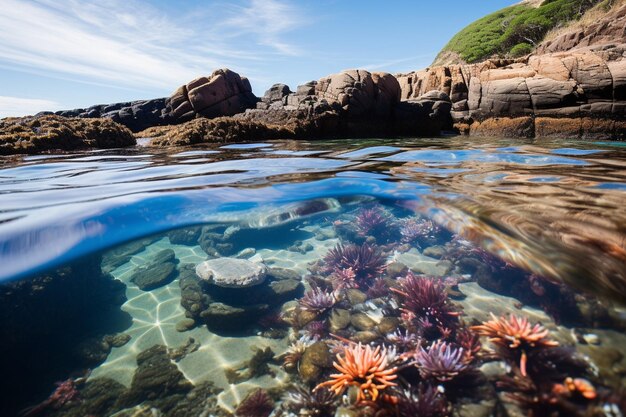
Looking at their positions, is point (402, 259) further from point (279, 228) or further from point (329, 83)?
point (329, 83)

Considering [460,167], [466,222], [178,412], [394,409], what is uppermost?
[460,167]

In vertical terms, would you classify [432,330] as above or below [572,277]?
below

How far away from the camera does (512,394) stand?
2.36 metres

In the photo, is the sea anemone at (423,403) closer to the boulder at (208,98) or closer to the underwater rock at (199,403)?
the underwater rock at (199,403)

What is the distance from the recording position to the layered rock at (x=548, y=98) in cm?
1479

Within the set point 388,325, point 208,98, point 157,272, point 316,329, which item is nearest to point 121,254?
point 157,272

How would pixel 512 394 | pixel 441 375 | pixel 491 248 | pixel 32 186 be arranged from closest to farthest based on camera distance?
pixel 512 394 → pixel 441 375 → pixel 491 248 → pixel 32 186

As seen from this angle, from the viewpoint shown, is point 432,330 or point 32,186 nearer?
point 432,330

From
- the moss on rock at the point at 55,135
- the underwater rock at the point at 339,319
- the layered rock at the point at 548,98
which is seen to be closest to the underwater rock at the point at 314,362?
the underwater rock at the point at 339,319

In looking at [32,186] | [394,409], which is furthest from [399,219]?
[32,186]

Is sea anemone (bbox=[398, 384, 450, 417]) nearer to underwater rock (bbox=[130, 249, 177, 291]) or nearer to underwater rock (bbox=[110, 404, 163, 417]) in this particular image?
underwater rock (bbox=[110, 404, 163, 417])

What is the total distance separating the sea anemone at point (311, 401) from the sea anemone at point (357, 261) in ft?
7.08

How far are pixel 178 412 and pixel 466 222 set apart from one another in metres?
3.91

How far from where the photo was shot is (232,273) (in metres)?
4.61
